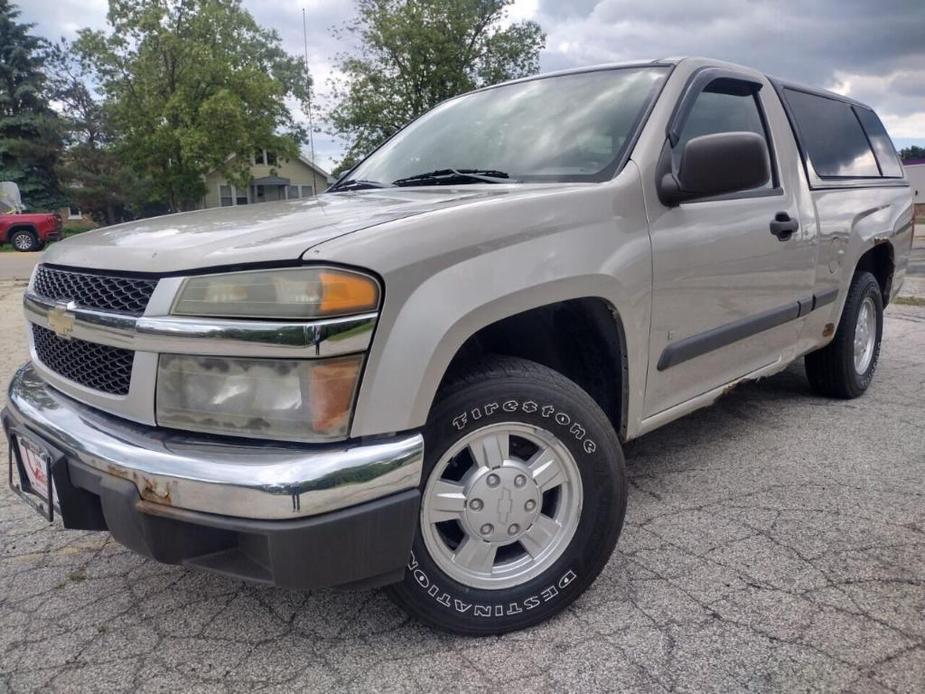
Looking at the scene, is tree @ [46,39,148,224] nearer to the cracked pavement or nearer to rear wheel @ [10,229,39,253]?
rear wheel @ [10,229,39,253]

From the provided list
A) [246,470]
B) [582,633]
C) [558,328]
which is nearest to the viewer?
[246,470]

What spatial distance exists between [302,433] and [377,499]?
0.77ft

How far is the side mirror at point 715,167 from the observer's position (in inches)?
94.4

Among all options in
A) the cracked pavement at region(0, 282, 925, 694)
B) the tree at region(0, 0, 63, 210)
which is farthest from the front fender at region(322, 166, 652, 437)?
the tree at region(0, 0, 63, 210)

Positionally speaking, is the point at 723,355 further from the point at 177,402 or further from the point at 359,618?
the point at 177,402

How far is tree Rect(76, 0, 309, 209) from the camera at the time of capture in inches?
1026

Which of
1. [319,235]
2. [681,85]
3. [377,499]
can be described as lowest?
[377,499]

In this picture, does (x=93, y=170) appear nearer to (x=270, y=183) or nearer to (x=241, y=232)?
(x=270, y=183)

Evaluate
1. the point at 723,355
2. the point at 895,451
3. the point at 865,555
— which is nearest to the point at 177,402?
the point at 723,355

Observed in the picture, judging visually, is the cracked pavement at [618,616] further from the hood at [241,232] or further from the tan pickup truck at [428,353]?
the hood at [241,232]

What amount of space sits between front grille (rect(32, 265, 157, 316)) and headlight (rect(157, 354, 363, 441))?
0.19 m

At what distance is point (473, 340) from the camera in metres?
2.18

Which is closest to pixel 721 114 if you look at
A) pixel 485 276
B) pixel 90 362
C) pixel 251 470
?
pixel 485 276

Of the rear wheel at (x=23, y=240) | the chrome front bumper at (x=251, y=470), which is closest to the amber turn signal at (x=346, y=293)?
the chrome front bumper at (x=251, y=470)
